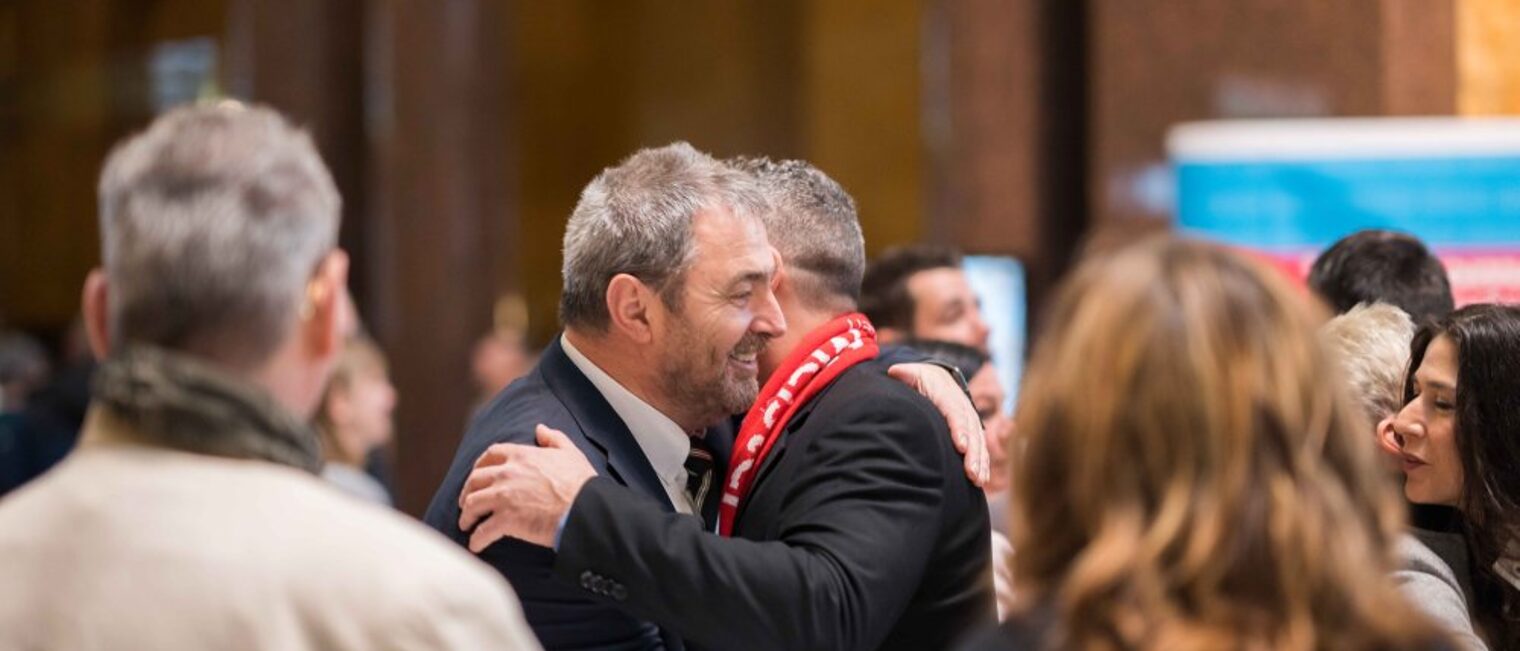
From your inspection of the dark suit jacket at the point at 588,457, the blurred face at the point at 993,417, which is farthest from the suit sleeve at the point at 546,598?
the blurred face at the point at 993,417

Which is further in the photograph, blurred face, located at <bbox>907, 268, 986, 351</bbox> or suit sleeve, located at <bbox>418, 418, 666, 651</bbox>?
blurred face, located at <bbox>907, 268, 986, 351</bbox>

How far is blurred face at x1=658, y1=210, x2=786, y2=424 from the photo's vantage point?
116 inches

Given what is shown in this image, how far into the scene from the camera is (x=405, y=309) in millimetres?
9539

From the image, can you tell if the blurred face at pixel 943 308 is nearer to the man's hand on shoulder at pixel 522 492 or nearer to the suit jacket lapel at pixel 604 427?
the suit jacket lapel at pixel 604 427

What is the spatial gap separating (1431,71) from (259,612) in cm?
610

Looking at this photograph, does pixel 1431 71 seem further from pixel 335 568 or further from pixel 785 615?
pixel 335 568

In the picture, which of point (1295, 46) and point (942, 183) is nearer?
point (1295, 46)

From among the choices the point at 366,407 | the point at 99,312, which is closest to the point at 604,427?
the point at 99,312

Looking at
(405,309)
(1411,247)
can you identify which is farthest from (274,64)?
(1411,247)

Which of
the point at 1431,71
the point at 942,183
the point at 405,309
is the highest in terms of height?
the point at 1431,71

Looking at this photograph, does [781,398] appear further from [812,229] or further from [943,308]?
[943,308]

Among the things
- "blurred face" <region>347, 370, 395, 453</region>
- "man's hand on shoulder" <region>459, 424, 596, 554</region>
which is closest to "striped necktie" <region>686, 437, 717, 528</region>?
"man's hand on shoulder" <region>459, 424, 596, 554</region>

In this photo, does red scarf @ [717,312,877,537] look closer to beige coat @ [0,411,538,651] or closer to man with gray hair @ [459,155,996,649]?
man with gray hair @ [459,155,996,649]

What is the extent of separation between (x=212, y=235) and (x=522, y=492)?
0.99 meters
